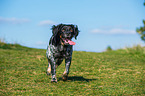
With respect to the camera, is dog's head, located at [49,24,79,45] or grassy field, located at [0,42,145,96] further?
dog's head, located at [49,24,79,45]

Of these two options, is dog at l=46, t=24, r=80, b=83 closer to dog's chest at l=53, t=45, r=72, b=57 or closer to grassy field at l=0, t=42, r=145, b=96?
dog's chest at l=53, t=45, r=72, b=57

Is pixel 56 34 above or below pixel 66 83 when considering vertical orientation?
above

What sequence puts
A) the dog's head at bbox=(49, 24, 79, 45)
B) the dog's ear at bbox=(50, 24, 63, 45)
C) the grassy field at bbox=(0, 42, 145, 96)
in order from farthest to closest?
the dog's ear at bbox=(50, 24, 63, 45) → the dog's head at bbox=(49, 24, 79, 45) → the grassy field at bbox=(0, 42, 145, 96)

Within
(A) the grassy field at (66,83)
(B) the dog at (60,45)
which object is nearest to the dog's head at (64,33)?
(B) the dog at (60,45)

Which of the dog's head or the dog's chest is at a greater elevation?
the dog's head

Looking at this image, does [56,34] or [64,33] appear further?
[56,34]

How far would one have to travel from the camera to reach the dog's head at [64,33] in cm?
802

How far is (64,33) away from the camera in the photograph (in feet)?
26.3

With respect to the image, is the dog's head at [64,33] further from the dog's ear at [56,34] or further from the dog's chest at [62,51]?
the dog's chest at [62,51]

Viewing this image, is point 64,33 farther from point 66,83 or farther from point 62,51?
point 66,83

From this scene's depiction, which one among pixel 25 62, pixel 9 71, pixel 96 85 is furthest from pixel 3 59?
pixel 96 85

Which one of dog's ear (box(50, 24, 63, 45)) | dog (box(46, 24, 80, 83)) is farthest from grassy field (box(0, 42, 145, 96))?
dog's ear (box(50, 24, 63, 45))

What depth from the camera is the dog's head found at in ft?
26.3

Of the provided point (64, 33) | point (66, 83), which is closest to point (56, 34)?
point (64, 33)
